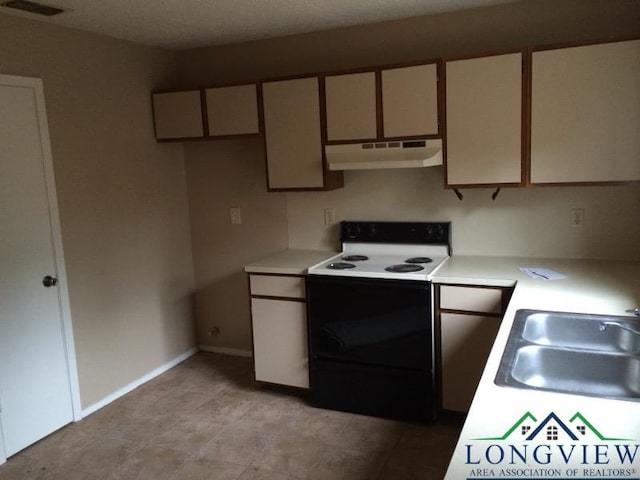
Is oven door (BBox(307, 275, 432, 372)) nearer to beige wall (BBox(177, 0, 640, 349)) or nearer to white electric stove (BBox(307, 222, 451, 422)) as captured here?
white electric stove (BBox(307, 222, 451, 422))

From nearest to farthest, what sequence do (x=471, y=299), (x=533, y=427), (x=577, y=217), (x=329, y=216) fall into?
(x=533, y=427) → (x=471, y=299) → (x=577, y=217) → (x=329, y=216)

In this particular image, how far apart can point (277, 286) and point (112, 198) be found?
125 centimetres

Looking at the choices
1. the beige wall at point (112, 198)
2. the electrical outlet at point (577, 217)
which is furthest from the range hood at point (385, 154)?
the beige wall at point (112, 198)

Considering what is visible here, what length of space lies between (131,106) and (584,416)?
132 inches

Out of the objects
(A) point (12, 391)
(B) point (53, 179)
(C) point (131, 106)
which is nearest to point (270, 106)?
(C) point (131, 106)

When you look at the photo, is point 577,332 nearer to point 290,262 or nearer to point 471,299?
point 471,299

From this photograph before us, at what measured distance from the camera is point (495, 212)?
3.30m

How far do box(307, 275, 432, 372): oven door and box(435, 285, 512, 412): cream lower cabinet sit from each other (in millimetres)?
91

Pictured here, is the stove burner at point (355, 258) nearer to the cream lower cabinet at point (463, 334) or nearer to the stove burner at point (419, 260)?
the stove burner at point (419, 260)

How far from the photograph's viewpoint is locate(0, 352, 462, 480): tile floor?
9.04ft

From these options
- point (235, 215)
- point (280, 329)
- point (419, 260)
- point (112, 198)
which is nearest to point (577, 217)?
point (419, 260)

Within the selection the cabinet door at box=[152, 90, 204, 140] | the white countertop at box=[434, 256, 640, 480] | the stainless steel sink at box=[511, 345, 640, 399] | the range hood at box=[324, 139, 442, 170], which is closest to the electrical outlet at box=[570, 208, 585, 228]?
the range hood at box=[324, 139, 442, 170]

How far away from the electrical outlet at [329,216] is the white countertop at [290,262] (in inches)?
8.2

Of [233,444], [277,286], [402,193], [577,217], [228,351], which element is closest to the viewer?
[233,444]
